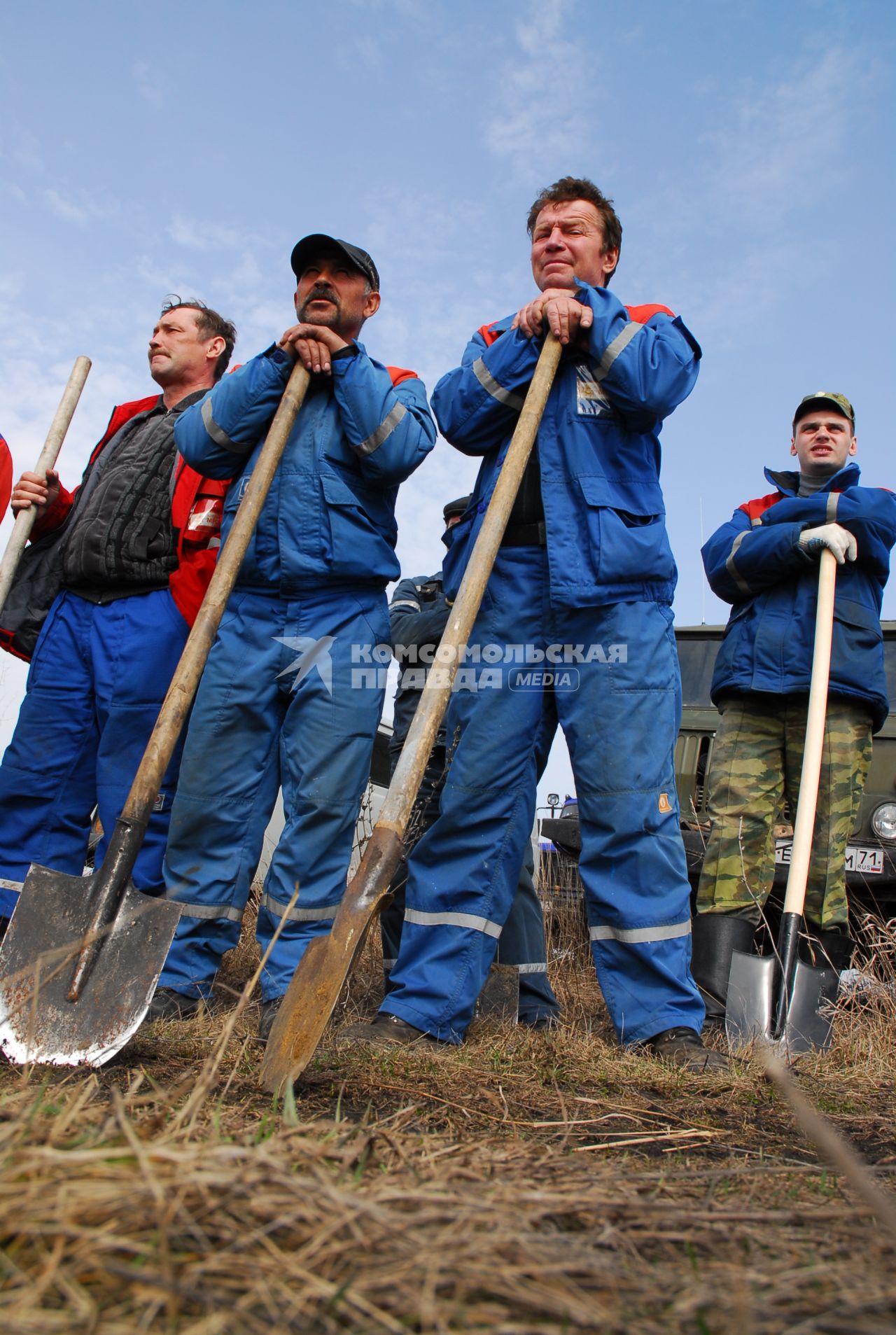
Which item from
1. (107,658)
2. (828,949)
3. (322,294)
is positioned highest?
(322,294)

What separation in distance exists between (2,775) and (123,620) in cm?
68

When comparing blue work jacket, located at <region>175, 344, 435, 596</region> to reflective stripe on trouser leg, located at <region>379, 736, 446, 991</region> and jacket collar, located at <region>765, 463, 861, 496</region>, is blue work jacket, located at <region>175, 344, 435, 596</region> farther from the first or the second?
jacket collar, located at <region>765, 463, 861, 496</region>

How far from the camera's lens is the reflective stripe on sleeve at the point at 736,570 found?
4.03 m

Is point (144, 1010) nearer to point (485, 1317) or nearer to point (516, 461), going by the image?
point (485, 1317)

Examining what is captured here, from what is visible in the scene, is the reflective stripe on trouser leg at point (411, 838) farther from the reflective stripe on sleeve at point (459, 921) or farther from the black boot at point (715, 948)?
the black boot at point (715, 948)

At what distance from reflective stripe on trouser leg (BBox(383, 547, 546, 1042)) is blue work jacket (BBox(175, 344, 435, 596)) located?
18.0 inches

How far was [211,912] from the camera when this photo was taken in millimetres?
2951

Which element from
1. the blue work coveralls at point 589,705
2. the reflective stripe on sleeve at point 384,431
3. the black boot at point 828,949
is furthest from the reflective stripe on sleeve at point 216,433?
the black boot at point 828,949

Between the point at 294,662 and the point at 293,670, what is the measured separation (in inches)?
0.9

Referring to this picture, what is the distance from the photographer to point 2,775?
3406 mm

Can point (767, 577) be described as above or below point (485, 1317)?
above

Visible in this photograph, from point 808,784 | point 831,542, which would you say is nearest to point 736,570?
point 831,542

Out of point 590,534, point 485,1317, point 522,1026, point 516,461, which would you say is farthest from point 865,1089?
point 485,1317

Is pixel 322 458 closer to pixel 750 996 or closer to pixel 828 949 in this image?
pixel 750 996
